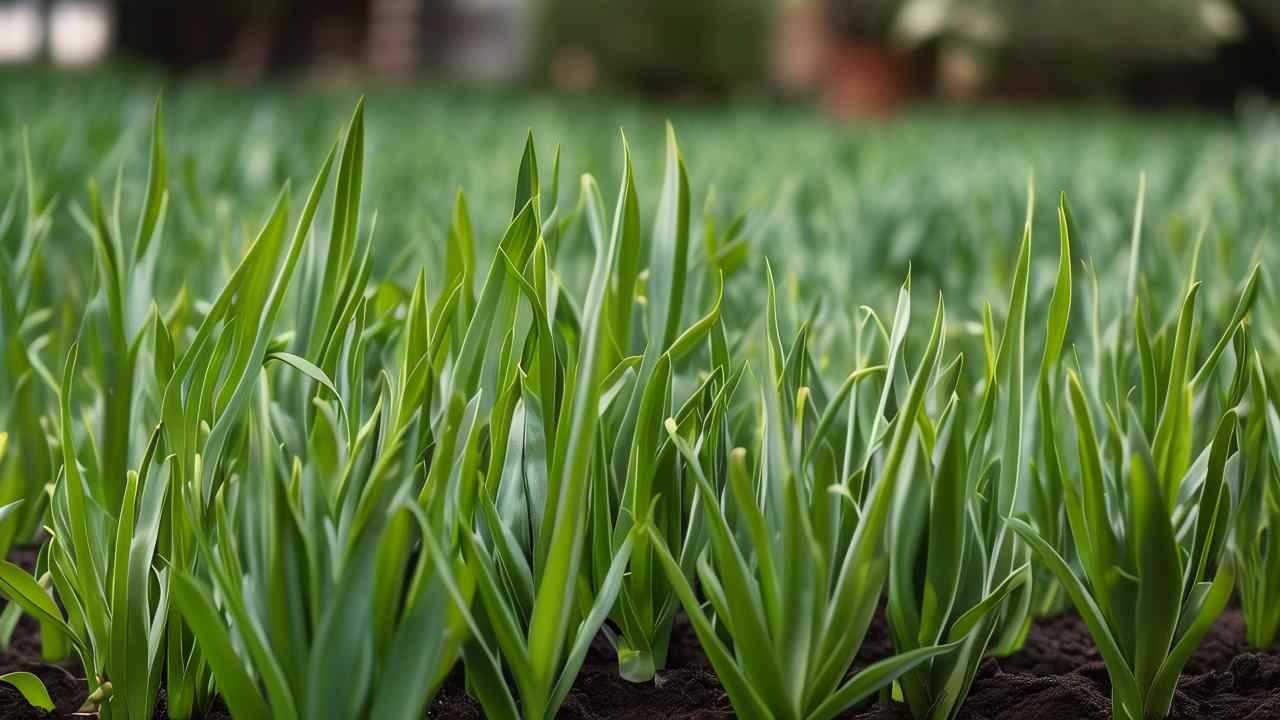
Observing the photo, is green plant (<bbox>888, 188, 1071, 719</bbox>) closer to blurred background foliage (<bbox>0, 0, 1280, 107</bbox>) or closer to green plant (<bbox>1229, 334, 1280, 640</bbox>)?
green plant (<bbox>1229, 334, 1280, 640</bbox>)

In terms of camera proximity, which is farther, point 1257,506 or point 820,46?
point 820,46

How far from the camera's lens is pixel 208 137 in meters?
4.28

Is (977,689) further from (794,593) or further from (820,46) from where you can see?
(820,46)

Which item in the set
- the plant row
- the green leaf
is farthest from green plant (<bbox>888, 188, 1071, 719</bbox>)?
the green leaf

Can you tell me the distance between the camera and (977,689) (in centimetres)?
89

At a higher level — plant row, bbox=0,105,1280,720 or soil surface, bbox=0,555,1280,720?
plant row, bbox=0,105,1280,720

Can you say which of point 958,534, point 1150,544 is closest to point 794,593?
point 958,534

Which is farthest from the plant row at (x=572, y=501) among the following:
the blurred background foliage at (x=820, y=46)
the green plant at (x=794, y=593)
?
the blurred background foliage at (x=820, y=46)

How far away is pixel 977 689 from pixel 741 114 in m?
7.84

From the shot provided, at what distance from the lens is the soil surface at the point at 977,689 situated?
2.77 feet

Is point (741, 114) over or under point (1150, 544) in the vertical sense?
→ under

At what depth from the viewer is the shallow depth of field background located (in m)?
2.49

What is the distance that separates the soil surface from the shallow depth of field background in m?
0.33

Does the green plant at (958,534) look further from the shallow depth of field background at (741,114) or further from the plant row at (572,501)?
the shallow depth of field background at (741,114)
